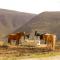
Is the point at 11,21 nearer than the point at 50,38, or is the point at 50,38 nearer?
the point at 50,38

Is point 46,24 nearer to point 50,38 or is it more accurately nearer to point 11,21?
point 11,21

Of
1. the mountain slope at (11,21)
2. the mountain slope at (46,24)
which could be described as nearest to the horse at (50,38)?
the mountain slope at (46,24)

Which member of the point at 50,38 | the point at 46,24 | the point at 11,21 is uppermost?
the point at 11,21

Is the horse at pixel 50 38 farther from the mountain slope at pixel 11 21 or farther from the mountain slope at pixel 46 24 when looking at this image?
the mountain slope at pixel 11 21

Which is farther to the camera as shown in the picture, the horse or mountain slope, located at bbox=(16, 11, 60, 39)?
mountain slope, located at bbox=(16, 11, 60, 39)

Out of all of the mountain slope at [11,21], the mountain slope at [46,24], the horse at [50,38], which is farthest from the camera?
the mountain slope at [11,21]

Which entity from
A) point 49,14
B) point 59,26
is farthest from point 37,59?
point 49,14

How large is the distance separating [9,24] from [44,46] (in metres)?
103

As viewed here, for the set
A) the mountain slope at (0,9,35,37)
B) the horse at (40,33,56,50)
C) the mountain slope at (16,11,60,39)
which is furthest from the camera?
the mountain slope at (0,9,35,37)

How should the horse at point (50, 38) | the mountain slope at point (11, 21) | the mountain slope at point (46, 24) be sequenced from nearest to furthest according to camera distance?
the horse at point (50, 38) < the mountain slope at point (46, 24) < the mountain slope at point (11, 21)

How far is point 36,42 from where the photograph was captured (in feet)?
109

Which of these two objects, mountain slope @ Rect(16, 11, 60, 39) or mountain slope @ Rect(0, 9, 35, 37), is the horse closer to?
mountain slope @ Rect(16, 11, 60, 39)

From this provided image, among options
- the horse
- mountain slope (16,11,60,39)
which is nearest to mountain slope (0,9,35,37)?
mountain slope (16,11,60,39)

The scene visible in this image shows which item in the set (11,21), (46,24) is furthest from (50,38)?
(11,21)
